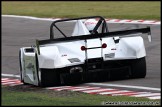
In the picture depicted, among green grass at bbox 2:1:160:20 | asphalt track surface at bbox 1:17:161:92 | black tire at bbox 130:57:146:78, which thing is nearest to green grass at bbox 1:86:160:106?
black tire at bbox 130:57:146:78

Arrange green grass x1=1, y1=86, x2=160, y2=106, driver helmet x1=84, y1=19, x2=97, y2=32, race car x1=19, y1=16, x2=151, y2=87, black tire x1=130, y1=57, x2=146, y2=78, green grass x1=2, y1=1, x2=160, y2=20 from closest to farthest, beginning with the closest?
green grass x1=1, y1=86, x2=160, y2=106 < race car x1=19, y1=16, x2=151, y2=87 < black tire x1=130, y1=57, x2=146, y2=78 < driver helmet x1=84, y1=19, x2=97, y2=32 < green grass x1=2, y1=1, x2=160, y2=20

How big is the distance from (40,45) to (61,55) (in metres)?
0.47

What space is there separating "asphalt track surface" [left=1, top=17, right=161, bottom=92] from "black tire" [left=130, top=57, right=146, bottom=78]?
4.5 inches

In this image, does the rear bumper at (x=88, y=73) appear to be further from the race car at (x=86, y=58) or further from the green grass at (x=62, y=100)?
the green grass at (x=62, y=100)

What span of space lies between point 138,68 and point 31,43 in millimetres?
9082

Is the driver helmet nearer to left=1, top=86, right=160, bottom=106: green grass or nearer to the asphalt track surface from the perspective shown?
the asphalt track surface

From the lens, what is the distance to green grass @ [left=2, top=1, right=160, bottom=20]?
28656 mm

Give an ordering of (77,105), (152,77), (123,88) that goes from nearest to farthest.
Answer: (77,105) → (123,88) → (152,77)

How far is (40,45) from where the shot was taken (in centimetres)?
1190

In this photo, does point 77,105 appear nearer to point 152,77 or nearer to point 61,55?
point 61,55

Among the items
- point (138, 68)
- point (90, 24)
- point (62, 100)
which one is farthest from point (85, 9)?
point (62, 100)

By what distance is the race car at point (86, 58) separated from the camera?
11.9m

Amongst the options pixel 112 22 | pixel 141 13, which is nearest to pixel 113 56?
pixel 112 22

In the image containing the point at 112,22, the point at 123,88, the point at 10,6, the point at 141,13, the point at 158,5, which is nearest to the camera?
the point at 123,88
